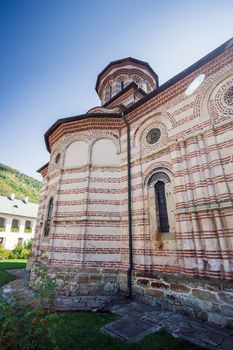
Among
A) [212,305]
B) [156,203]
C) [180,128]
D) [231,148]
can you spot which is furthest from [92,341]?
[180,128]

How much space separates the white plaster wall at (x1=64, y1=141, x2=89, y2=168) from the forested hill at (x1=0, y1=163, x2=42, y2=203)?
166 feet

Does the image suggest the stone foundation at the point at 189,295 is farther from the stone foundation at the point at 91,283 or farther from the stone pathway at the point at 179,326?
the stone foundation at the point at 91,283

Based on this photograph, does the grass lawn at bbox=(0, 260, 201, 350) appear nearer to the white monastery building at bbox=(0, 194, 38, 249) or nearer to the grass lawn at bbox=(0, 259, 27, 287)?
the grass lawn at bbox=(0, 259, 27, 287)

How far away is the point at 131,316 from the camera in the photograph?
5059 millimetres

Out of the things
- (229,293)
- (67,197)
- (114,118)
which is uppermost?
(114,118)

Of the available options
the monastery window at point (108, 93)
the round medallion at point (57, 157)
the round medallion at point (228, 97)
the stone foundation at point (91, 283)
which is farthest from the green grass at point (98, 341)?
the monastery window at point (108, 93)

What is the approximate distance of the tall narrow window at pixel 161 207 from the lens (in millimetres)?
6521

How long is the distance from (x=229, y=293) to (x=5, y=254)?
Result: 23991mm

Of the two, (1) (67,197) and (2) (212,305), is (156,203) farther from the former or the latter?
(1) (67,197)

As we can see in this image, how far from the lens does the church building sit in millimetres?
5172

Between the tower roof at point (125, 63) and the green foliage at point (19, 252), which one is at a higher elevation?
the tower roof at point (125, 63)

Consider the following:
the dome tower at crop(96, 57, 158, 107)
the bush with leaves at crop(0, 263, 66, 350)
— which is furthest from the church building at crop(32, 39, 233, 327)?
the dome tower at crop(96, 57, 158, 107)

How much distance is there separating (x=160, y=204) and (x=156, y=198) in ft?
0.87

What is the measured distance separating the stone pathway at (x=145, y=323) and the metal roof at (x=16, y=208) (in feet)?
81.3
